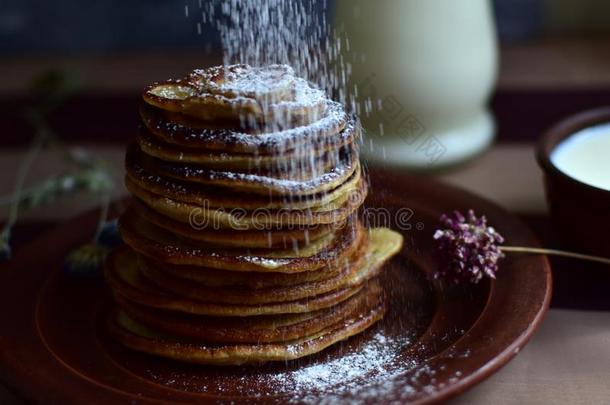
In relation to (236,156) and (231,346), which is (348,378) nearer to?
(231,346)

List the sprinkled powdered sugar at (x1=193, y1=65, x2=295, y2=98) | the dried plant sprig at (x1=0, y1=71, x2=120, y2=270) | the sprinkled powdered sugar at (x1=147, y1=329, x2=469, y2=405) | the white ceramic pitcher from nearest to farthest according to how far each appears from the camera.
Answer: the sprinkled powdered sugar at (x1=147, y1=329, x2=469, y2=405) < the sprinkled powdered sugar at (x1=193, y1=65, x2=295, y2=98) < the dried plant sprig at (x1=0, y1=71, x2=120, y2=270) < the white ceramic pitcher

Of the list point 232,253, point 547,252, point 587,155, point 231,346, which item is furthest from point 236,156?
point 587,155

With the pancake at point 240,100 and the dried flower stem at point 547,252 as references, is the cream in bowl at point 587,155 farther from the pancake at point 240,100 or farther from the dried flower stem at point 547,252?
the pancake at point 240,100

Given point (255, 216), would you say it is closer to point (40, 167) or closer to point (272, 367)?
point (272, 367)

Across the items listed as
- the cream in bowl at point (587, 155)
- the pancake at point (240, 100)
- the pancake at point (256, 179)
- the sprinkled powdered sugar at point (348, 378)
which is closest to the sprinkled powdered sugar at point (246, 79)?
the pancake at point (240, 100)

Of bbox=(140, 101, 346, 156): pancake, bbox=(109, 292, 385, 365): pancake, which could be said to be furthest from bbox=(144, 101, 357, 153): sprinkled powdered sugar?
bbox=(109, 292, 385, 365): pancake

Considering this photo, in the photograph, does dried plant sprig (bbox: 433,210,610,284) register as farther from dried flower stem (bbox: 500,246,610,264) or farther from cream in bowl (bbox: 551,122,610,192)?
cream in bowl (bbox: 551,122,610,192)
